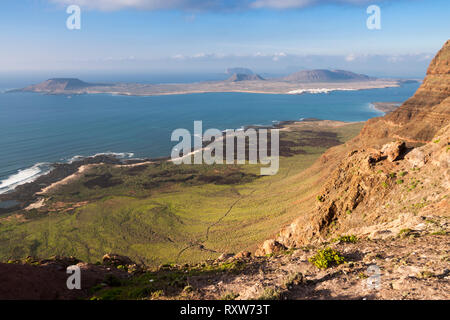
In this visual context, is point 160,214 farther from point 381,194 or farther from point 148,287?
point 381,194

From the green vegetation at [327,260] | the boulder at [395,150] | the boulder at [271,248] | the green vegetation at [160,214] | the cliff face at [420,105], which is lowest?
the green vegetation at [160,214]

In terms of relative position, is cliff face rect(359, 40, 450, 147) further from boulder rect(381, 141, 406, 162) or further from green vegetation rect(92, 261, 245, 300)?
green vegetation rect(92, 261, 245, 300)

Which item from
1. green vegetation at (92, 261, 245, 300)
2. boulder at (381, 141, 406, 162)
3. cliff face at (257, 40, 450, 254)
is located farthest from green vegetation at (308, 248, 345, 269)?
boulder at (381, 141, 406, 162)

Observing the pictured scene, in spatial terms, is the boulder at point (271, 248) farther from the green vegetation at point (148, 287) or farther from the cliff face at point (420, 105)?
the cliff face at point (420, 105)

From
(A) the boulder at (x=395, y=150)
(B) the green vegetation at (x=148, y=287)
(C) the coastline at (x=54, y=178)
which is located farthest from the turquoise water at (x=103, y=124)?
(A) the boulder at (x=395, y=150)

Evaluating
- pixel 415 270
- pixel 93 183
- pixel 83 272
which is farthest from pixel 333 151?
pixel 93 183
